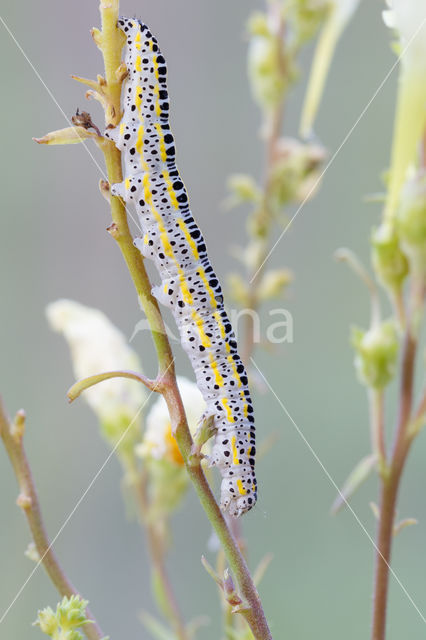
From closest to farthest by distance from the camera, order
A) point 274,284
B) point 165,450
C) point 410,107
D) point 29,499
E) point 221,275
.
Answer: point 410,107 → point 29,499 → point 165,450 → point 274,284 → point 221,275

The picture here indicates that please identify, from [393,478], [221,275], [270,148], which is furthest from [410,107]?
[221,275]

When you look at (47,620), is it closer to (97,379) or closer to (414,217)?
(97,379)

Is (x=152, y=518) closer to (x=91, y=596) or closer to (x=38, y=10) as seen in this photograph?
(x=91, y=596)

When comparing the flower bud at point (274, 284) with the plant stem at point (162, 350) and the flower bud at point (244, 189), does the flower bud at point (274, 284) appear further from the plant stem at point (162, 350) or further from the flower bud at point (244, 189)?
the plant stem at point (162, 350)

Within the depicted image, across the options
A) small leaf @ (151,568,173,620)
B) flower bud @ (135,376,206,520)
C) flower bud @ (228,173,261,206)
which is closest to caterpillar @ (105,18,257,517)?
flower bud @ (135,376,206,520)

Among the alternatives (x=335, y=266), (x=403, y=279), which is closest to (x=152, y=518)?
(x=403, y=279)

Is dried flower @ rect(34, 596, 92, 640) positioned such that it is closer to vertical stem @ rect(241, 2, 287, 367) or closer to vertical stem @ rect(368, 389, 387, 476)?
vertical stem @ rect(368, 389, 387, 476)
